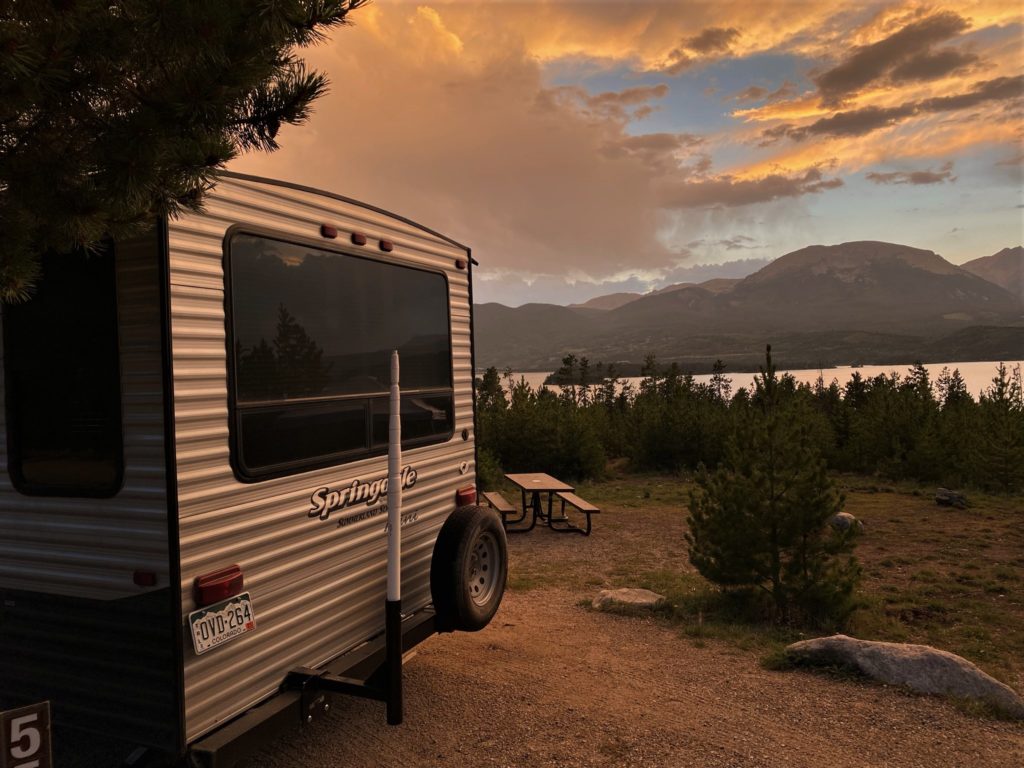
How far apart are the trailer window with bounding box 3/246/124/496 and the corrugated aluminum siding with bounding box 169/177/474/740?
0.33 meters

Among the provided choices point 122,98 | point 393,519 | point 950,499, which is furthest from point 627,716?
point 950,499

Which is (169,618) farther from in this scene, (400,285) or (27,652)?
(400,285)

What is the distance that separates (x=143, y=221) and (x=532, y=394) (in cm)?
1719

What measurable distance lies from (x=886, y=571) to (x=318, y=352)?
9345mm

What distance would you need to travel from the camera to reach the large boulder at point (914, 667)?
16.0 feet

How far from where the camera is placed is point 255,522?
3.30m

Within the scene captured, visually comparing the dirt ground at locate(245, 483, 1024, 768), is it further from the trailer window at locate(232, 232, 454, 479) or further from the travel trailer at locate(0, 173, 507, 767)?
the trailer window at locate(232, 232, 454, 479)

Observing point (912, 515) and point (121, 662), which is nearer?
point (121, 662)

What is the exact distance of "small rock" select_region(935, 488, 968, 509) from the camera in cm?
1466

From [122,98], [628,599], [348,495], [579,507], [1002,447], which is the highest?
[122,98]

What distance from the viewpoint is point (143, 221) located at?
278cm

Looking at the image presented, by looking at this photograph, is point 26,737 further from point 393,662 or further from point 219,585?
point 393,662

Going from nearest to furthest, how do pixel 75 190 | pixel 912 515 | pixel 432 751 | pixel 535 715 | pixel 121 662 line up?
1. pixel 75 190
2. pixel 121 662
3. pixel 432 751
4. pixel 535 715
5. pixel 912 515

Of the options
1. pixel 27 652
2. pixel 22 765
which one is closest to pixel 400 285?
pixel 27 652
